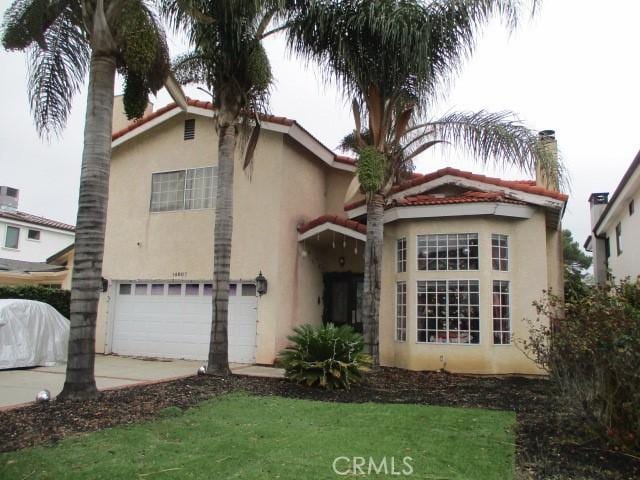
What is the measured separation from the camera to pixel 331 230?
1297 cm

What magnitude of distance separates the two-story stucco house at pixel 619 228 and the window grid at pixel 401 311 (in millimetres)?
4414

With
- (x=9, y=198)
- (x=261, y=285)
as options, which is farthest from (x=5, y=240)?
(x=261, y=285)

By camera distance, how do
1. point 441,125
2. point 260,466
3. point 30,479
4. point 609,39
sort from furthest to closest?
point 441,125 < point 609,39 < point 260,466 < point 30,479

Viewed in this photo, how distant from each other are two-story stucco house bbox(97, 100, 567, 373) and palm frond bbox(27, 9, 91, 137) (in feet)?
14.9

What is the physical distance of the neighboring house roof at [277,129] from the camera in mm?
12898

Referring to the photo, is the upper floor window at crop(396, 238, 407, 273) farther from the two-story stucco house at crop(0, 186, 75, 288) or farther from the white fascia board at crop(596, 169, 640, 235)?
the two-story stucco house at crop(0, 186, 75, 288)

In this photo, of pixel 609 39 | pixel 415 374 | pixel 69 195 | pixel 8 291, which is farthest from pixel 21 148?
pixel 69 195

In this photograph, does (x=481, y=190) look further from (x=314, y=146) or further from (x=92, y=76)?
(x=92, y=76)

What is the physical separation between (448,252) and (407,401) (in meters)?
4.51

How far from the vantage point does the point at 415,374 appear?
1098 centimetres

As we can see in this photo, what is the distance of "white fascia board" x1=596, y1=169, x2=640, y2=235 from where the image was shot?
13762 mm

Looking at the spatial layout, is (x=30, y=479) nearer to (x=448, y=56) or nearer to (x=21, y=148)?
(x=448, y=56)

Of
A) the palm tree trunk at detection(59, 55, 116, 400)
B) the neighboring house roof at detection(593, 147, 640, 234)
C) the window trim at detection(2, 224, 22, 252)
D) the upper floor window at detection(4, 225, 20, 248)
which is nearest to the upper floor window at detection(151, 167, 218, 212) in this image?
the palm tree trunk at detection(59, 55, 116, 400)

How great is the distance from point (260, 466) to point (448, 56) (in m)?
8.71
